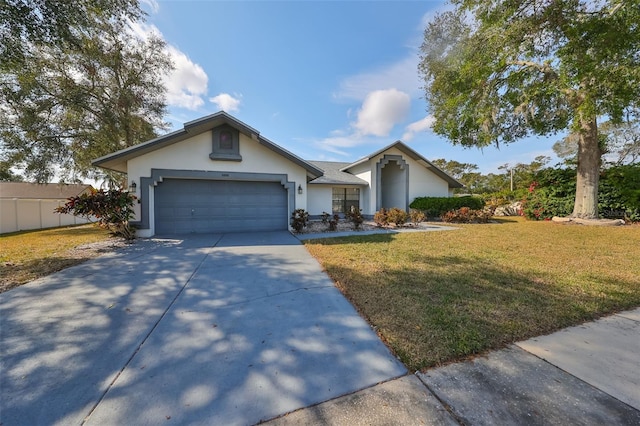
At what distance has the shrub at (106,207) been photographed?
735 cm

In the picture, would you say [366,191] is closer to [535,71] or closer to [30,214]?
[535,71]

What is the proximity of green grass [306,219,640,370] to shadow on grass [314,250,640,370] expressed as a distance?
12 millimetres

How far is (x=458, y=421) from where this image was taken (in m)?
1.70

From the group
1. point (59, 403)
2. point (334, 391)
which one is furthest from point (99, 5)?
point (334, 391)

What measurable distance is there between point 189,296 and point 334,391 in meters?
2.88

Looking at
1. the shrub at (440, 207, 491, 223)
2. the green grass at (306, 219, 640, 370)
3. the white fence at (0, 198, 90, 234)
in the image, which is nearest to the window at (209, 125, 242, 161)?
the green grass at (306, 219, 640, 370)

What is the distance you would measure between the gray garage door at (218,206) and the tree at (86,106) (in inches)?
311

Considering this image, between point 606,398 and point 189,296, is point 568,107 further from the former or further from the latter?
point 189,296

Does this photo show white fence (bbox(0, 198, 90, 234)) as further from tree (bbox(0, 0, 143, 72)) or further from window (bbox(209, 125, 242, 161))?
tree (bbox(0, 0, 143, 72))

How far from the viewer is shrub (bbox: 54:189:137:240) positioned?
7352mm

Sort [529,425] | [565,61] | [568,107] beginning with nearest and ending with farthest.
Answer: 1. [529,425]
2. [565,61]
3. [568,107]

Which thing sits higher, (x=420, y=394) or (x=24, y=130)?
(x=24, y=130)

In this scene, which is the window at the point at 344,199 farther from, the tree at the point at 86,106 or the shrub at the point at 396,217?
the tree at the point at 86,106

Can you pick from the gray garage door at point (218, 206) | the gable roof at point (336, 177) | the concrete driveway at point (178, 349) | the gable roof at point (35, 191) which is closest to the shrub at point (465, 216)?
the gable roof at point (336, 177)
